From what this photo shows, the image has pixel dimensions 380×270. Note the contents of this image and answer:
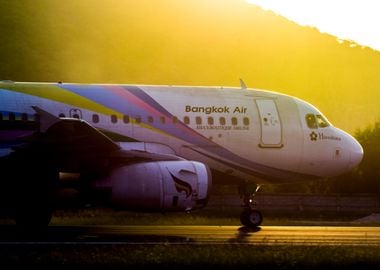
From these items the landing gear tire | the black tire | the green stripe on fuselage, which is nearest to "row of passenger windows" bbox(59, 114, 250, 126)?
the green stripe on fuselage

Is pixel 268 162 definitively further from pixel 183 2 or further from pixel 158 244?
pixel 183 2

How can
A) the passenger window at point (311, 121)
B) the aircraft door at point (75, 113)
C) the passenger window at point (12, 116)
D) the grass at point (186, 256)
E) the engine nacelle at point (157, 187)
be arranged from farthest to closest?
1. the passenger window at point (311, 121)
2. the aircraft door at point (75, 113)
3. the passenger window at point (12, 116)
4. the engine nacelle at point (157, 187)
5. the grass at point (186, 256)

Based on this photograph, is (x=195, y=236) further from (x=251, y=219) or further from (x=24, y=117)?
(x=24, y=117)

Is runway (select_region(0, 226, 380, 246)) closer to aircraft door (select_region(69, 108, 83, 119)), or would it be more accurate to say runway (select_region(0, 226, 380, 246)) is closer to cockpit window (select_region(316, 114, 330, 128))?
aircraft door (select_region(69, 108, 83, 119))

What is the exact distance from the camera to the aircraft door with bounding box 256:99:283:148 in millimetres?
26625

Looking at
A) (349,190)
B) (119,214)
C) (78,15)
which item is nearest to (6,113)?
(119,214)

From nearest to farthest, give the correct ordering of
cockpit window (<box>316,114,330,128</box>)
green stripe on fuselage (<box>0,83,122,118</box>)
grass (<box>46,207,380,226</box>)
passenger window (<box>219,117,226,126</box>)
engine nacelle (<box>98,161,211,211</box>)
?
engine nacelle (<box>98,161,211,211</box>)
green stripe on fuselage (<box>0,83,122,118</box>)
passenger window (<box>219,117,226,126</box>)
cockpit window (<box>316,114,330,128</box>)
grass (<box>46,207,380,226</box>)

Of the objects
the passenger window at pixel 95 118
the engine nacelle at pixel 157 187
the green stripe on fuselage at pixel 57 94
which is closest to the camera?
the engine nacelle at pixel 157 187

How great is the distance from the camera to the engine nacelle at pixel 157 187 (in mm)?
21203

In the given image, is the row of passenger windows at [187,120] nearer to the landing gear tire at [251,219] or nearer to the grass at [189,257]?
the landing gear tire at [251,219]

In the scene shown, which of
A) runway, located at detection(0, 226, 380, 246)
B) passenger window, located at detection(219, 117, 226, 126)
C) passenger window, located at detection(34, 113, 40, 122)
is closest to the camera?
runway, located at detection(0, 226, 380, 246)

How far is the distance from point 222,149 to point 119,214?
409 inches

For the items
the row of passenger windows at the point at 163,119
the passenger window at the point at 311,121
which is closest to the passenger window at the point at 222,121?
the row of passenger windows at the point at 163,119

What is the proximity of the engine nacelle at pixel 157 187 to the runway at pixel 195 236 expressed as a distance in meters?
0.71
